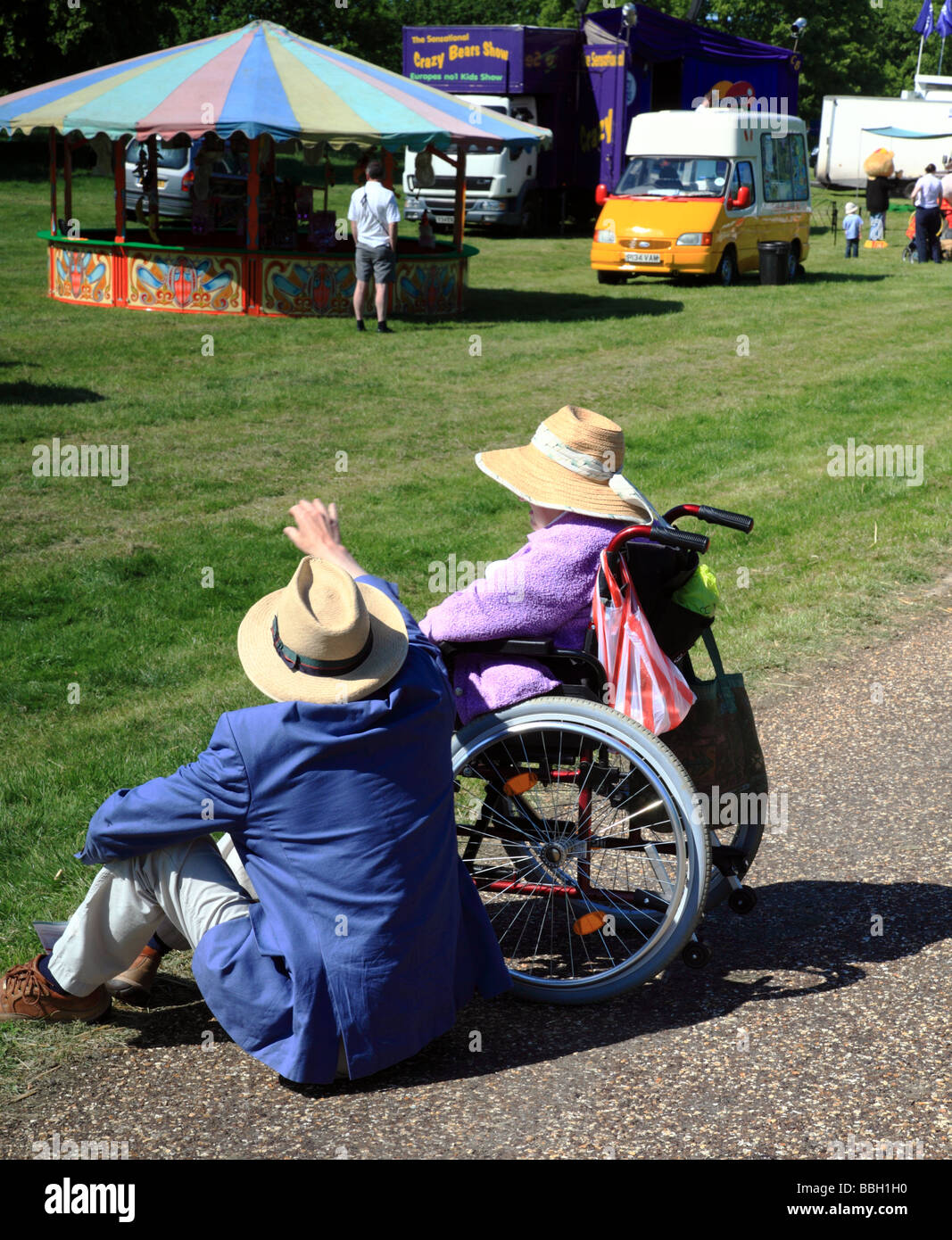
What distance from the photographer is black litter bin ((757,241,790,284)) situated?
2161 cm

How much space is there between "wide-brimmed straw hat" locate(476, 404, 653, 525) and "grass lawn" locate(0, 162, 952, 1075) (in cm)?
191

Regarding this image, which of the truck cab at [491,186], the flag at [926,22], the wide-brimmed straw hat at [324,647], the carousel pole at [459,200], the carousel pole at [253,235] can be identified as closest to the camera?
the wide-brimmed straw hat at [324,647]

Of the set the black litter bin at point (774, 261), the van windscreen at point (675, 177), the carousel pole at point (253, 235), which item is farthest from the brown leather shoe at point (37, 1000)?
the van windscreen at point (675, 177)

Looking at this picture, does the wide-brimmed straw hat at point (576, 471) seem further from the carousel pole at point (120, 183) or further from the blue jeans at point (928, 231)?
the blue jeans at point (928, 231)

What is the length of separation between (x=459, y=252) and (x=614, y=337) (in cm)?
325

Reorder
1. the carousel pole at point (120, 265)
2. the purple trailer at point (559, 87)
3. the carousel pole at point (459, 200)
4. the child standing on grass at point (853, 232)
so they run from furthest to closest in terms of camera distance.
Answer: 1. the purple trailer at point (559, 87)
2. the child standing on grass at point (853, 232)
3. the carousel pole at point (459, 200)
4. the carousel pole at point (120, 265)

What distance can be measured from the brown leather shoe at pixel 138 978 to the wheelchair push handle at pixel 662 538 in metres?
1.61

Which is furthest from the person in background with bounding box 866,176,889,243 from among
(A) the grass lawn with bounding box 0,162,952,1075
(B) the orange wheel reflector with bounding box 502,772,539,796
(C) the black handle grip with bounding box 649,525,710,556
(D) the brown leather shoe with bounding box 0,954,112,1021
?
(D) the brown leather shoe with bounding box 0,954,112,1021

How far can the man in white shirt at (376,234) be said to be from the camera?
16.4 metres

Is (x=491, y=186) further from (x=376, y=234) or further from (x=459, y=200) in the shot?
(x=376, y=234)

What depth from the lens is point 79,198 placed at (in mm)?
31797

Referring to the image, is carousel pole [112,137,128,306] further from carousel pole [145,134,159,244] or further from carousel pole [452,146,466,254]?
carousel pole [452,146,466,254]

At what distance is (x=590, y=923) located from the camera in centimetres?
363

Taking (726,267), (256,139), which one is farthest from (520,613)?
(726,267)
